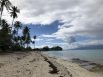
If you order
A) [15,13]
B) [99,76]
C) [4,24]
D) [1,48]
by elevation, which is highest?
[15,13]

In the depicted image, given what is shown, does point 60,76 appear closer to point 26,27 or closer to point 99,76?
point 99,76

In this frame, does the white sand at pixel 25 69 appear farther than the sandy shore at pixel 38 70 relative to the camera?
No

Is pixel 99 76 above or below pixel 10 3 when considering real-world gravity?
below

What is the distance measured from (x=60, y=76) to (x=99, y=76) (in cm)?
584

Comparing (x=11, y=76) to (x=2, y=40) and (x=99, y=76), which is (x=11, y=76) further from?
(x=2, y=40)

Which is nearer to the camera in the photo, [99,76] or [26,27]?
[99,76]

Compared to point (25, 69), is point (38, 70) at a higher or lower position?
lower

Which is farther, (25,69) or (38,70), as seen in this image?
(38,70)

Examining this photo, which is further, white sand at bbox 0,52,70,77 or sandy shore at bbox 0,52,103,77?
sandy shore at bbox 0,52,103,77

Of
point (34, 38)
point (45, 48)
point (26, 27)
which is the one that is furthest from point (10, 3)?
point (45, 48)

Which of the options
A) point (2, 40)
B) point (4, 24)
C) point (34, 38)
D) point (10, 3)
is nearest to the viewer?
point (10, 3)

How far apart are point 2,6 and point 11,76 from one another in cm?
3128

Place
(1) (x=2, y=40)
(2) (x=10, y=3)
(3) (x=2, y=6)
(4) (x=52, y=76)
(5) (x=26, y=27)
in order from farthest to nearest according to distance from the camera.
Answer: (5) (x=26, y=27) → (1) (x=2, y=40) → (3) (x=2, y=6) → (2) (x=10, y=3) → (4) (x=52, y=76)

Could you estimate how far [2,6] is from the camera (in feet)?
136
